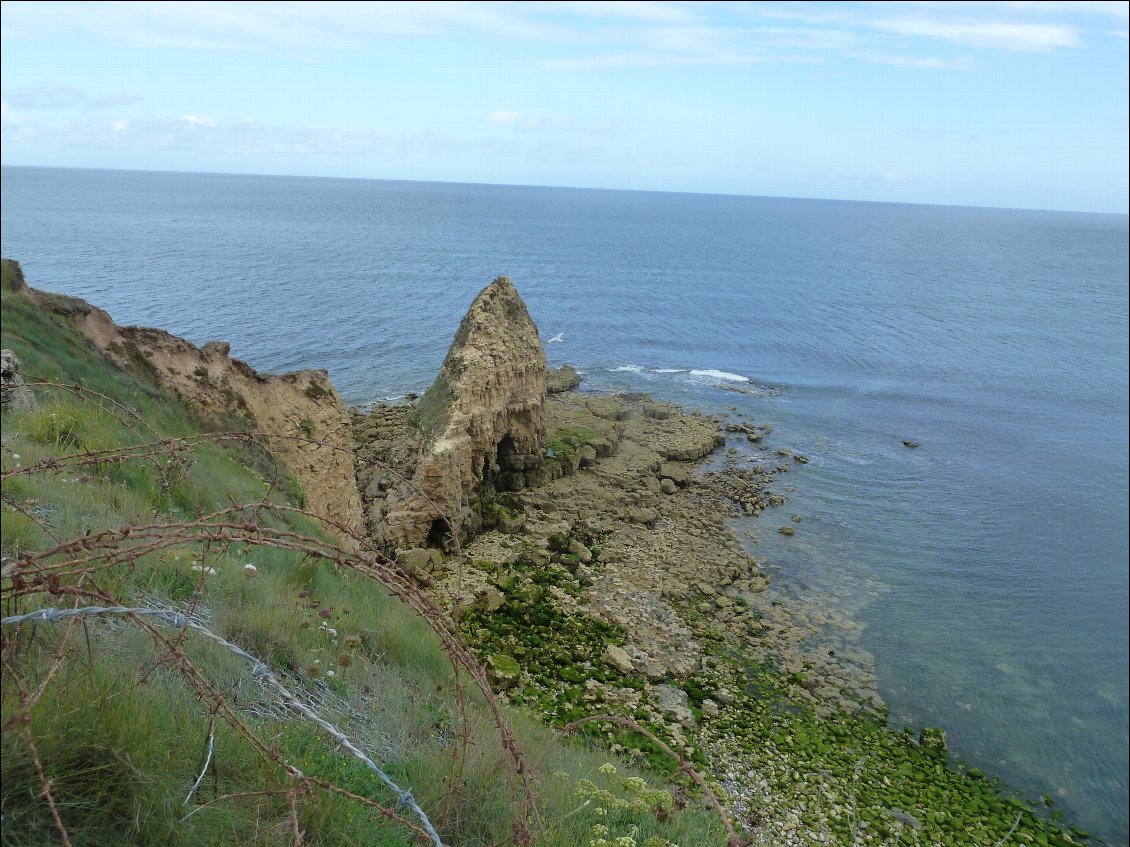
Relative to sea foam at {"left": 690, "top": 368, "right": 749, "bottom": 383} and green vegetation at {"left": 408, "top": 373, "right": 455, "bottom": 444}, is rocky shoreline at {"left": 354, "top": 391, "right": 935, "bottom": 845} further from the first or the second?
sea foam at {"left": 690, "top": 368, "right": 749, "bottom": 383}

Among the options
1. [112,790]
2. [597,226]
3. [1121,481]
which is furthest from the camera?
[597,226]

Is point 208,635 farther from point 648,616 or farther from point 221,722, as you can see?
point 648,616

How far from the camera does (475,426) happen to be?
24266 millimetres

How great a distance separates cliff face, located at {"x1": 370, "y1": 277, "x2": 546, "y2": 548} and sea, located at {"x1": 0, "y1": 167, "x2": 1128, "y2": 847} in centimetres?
1009

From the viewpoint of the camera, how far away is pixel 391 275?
83688 millimetres

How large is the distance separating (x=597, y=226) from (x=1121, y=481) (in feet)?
535

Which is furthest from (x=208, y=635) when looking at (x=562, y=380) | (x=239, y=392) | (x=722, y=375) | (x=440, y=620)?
(x=722, y=375)

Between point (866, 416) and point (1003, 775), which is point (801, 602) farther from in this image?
point (866, 416)

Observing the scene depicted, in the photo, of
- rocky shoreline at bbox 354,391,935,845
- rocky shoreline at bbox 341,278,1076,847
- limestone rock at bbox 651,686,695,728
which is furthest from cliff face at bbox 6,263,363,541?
limestone rock at bbox 651,686,695,728

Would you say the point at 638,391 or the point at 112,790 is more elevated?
the point at 112,790

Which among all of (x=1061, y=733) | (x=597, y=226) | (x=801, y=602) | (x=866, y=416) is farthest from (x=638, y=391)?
(x=597, y=226)

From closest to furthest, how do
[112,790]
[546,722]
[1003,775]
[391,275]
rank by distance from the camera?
[112,790], [546,722], [1003,775], [391,275]

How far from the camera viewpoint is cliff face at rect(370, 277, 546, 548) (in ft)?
72.6

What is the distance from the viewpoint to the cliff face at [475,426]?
871 inches
